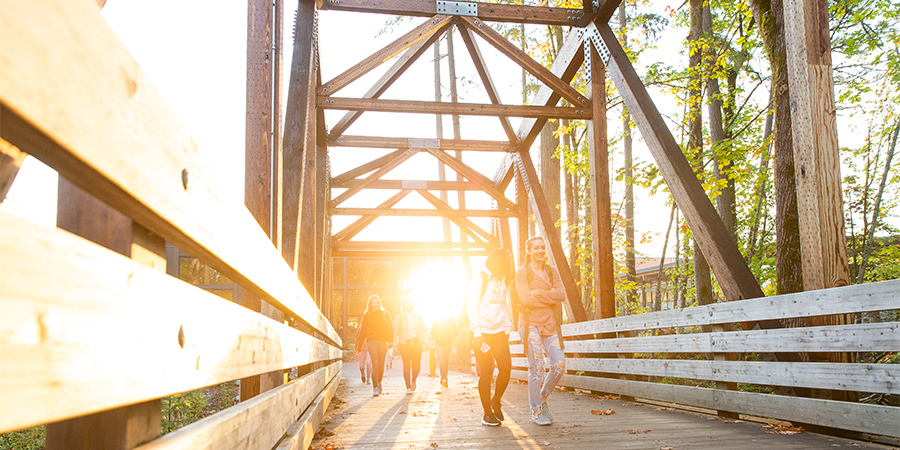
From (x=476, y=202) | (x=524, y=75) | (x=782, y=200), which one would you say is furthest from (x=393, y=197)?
(x=476, y=202)

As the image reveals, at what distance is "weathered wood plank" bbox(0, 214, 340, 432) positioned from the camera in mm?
781

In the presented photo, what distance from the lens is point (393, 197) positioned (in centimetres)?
1609

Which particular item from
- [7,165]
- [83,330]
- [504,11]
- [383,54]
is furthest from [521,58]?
[83,330]

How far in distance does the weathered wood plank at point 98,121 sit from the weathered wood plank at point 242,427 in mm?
450

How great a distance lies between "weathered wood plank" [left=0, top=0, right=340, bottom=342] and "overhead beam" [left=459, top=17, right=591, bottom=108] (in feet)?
24.6

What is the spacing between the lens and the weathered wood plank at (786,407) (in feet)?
12.2

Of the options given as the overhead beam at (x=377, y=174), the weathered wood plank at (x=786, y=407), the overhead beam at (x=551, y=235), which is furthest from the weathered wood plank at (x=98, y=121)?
the overhead beam at (x=377, y=174)

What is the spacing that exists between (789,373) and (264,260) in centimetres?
391

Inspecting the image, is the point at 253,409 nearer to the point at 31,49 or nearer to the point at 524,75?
the point at 31,49

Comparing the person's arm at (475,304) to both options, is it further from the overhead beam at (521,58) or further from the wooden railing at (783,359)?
the overhead beam at (521,58)

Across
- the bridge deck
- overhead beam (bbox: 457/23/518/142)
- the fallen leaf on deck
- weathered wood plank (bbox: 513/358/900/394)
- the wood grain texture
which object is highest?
overhead beam (bbox: 457/23/518/142)

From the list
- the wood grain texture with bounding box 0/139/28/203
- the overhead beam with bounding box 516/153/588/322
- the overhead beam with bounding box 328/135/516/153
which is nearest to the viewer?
the wood grain texture with bounding box 0/139/28/203

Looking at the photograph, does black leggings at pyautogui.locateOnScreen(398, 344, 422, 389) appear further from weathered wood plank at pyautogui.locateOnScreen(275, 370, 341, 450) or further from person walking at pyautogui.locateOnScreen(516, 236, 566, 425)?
weathered wood plank at pyautogui.locateOnScreen(275, 370, 341, 450)

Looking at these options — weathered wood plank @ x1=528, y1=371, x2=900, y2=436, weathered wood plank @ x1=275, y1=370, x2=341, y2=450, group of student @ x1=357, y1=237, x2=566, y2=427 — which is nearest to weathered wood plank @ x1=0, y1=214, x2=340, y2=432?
weathered wood plank @ x1=275, y1=370, x2=341, y2=450
